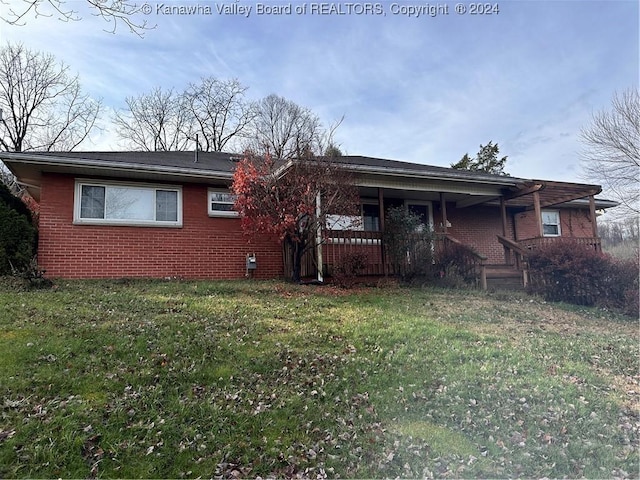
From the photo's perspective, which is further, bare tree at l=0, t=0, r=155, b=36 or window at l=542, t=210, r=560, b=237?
window at l=542, t=210, r=560, b=237

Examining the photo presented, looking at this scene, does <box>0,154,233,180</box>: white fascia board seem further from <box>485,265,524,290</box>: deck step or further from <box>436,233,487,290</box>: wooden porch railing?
<box>485,265,524,290</box>: deck step

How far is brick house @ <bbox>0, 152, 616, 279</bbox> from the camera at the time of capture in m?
9.38

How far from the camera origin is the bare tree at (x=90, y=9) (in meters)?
4.08

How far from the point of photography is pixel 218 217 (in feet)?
35.6

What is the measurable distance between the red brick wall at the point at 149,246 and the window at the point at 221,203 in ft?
0.54

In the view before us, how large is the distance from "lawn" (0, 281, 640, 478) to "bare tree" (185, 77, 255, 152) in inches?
1006

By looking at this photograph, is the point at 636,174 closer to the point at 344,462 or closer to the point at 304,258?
the point at 304,258

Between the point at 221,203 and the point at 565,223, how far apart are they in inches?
537

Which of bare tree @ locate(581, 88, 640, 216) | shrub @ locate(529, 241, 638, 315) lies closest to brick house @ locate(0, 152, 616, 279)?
shrub @ locate(529, 241, 638, 315)

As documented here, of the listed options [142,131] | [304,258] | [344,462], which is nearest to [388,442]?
[344,462]

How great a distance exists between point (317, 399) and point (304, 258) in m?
6.82

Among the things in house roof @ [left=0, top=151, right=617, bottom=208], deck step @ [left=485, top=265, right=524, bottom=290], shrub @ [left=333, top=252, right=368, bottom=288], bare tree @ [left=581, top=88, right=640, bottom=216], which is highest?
bare tree @ [left=581, top=88, right=640, bottom=216]

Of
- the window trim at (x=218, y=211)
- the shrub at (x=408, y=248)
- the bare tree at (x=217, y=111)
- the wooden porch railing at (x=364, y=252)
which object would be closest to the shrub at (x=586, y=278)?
the wooden porch railing at (x=364, y=252)

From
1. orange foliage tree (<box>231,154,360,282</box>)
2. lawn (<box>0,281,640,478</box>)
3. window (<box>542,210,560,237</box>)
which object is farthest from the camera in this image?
window (<box>542,210,560,237</box>)
